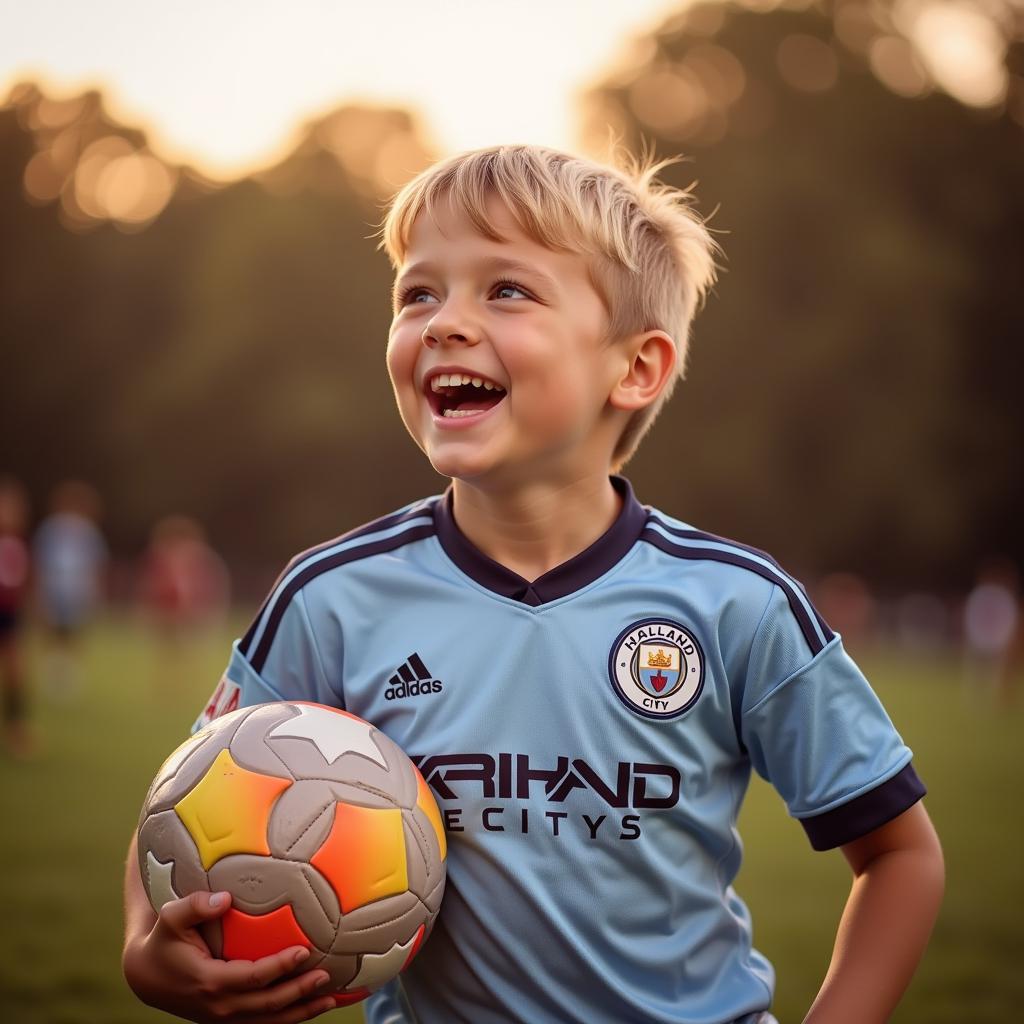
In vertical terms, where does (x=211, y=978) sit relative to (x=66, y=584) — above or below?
below

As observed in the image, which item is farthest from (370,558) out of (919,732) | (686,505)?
(686,505)

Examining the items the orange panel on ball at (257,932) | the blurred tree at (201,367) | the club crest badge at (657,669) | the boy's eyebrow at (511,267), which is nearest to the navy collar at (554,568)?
the club crest badge at (657,669)

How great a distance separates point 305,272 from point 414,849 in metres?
36.1

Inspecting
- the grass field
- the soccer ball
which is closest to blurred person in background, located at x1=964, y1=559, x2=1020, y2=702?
the grass field

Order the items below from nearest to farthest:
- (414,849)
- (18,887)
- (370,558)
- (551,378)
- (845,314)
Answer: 1. (414,849)
2. (551,378)
3. (370,558)
4. (18,887)
5. (845,314)

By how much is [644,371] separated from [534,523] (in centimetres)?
41

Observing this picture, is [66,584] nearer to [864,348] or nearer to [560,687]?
[560,687]

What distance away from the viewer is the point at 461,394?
2.54 m

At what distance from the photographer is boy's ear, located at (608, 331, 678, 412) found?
263cm

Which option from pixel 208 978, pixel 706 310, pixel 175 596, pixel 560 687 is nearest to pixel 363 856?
pixel 208 978

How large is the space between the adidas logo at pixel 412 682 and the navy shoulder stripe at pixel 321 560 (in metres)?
0.27

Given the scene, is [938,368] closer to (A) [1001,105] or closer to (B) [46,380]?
(A) [1001,105]

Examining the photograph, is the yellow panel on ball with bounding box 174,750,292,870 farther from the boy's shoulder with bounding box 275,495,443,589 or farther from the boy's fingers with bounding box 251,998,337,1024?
the boy's shoulder with bounding box 275,495,443,589

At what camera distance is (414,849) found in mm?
2232
